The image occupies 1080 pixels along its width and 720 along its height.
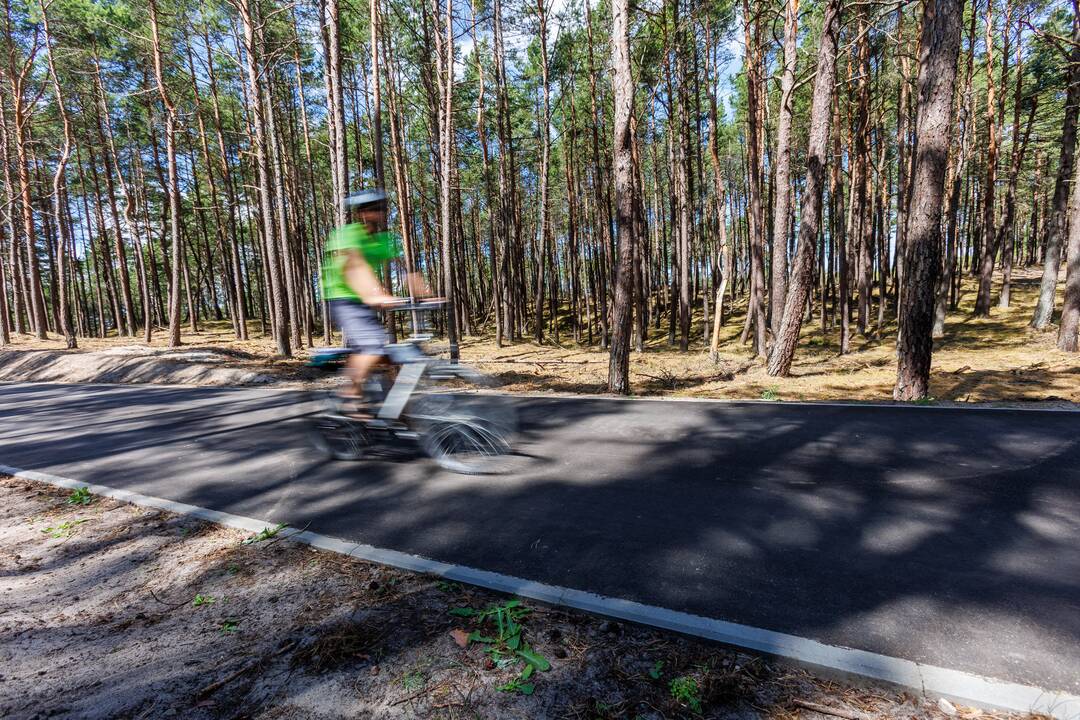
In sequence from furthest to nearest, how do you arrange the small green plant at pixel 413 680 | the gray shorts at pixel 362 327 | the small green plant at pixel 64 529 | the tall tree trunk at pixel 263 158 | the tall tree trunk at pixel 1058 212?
1. the tall tree trunk at pixel 1058 212
2. the tall tree trunk at pixel 263 158
3. the gray shorts at pixel 362 327
4. the small green plant at pixel 64 529
5. the small green plant at pixel 413 680

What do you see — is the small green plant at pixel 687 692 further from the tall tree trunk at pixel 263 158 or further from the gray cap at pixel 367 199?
the tall tree trunk at pixel 263 158

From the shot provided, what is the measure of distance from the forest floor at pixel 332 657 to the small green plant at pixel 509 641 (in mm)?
14

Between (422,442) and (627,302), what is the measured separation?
6114mm

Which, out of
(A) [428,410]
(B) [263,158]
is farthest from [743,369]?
(B) [263,158]

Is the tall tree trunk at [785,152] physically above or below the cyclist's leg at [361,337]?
above

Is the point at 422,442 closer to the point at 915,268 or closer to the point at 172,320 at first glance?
the point at 915,268

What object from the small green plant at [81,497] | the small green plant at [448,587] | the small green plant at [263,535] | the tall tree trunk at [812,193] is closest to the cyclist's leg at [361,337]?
the small green plant at [263,535]

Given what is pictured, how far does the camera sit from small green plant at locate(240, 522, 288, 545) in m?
3.54

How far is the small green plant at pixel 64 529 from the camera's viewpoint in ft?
12.7

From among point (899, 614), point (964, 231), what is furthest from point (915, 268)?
point (964, 231)

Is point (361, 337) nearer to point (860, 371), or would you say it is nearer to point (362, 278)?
point (362, 278)

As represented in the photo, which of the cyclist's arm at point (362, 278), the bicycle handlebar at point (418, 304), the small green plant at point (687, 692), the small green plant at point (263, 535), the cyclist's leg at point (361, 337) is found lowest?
the small green plant at point (263, 535)

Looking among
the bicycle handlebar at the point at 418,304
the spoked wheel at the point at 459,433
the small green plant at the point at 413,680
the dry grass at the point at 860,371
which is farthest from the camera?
the dry grass at the point at 860,371

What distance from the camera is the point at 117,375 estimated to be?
49.1ft
